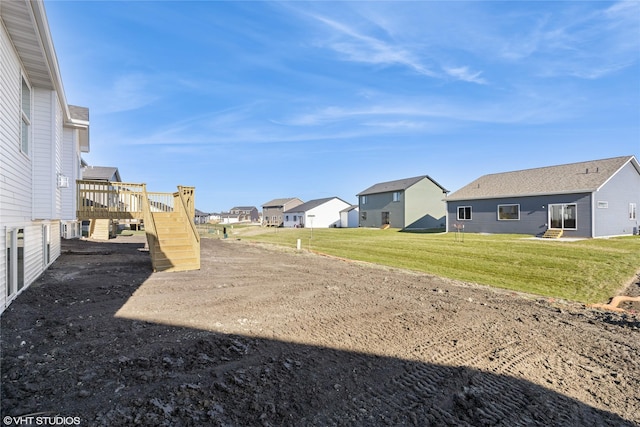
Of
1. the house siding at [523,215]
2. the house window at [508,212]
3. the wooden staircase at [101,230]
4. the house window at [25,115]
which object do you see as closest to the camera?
the house window at [25,115]

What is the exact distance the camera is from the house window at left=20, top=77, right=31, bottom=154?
7.33 metres

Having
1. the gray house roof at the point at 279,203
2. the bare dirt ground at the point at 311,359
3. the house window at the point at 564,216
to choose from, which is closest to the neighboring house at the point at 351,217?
the gray house roof at the point at 279,203

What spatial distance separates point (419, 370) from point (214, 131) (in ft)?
107

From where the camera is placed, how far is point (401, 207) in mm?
35094

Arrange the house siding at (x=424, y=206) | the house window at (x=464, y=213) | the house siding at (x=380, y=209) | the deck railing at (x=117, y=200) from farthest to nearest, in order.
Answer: the house siding at (x=380, y=209) → the house siding at (x=424, y=206) → the house window at (x=464, y=213) → the deck railing at (x=117, y=200)

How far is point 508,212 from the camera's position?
22688 mm

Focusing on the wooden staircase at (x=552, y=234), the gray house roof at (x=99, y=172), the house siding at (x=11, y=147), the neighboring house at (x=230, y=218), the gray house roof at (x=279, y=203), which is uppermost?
the gray house roof at (x=99, y=172)

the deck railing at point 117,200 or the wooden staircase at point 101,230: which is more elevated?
the deck railing at point 117,200

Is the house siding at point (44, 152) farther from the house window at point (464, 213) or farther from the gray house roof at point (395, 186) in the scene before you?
the gray house roof at point (395, 186)

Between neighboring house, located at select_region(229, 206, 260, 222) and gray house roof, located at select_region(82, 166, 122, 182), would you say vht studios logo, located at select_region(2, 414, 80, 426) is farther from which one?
neighboring house, located at select_region(229, 206, 260, 222)

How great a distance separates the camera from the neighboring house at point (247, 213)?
9556 centimetres

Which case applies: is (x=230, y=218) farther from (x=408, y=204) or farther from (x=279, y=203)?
(x=408, y=204)

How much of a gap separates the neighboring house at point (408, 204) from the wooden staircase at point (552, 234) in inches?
583

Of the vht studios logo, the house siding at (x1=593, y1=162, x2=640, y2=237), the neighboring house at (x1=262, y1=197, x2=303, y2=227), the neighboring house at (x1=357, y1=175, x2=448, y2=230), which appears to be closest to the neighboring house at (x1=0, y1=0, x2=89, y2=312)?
the vht studios logo
